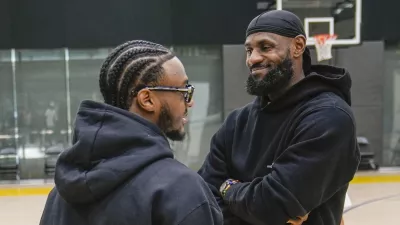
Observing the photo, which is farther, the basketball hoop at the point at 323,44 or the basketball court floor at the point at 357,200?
the basketball hoop at the point at 323,44

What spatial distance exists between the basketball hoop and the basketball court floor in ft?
6.55

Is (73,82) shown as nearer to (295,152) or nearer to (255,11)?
(255,11)

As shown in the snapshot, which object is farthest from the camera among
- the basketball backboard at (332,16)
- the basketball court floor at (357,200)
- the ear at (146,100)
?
the basketball backboard at (332,16)

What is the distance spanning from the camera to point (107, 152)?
108cm

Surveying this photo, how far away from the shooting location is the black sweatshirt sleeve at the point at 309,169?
1.55 metres

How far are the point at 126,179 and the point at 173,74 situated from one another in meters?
0.29

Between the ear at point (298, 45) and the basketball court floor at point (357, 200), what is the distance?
4.04m

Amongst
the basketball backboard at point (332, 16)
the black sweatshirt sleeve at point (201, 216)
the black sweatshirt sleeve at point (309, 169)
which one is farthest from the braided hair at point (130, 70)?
the basketball backboard at point (332, 16)

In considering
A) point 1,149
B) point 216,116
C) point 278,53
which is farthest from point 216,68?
point 278,53

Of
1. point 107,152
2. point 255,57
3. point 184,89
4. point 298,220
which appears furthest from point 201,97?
point 107,152

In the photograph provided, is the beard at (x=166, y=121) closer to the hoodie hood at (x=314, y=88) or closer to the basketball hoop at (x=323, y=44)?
the hoodie hood at (x=314, y=88)

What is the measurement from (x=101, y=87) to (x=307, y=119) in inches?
30.2

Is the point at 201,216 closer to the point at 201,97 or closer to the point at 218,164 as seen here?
the point at 218,164

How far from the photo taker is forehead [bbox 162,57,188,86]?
116 cm
